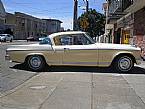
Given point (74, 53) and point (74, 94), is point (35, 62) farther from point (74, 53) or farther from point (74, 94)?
point (74, 94)

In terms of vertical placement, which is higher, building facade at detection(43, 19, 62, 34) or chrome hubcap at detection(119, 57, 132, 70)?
building facade at detection(43, 19, 62, 34)

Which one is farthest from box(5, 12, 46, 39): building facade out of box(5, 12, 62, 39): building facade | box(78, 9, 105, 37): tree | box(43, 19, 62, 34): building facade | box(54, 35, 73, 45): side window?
box(54, 35, 73, 45): side window

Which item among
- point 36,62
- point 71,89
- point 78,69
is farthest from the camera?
point 78,69

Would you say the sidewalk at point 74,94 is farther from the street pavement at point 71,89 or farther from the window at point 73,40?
the window at point 73,40

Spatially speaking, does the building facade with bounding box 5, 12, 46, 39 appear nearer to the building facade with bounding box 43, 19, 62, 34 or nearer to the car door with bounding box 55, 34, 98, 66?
the building facade with bounding box 43, 19, 62, 34

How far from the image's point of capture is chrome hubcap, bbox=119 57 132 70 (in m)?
13.6

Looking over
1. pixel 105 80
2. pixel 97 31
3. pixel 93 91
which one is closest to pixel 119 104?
pixel 93 91

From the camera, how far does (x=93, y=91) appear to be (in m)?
9.43

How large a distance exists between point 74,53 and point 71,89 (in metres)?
4.05

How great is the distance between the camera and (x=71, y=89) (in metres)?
9.66

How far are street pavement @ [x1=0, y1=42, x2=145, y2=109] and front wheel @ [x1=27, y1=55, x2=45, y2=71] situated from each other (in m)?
0.28

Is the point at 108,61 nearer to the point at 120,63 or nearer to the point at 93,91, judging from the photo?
the point at 120,63

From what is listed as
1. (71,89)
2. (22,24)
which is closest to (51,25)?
(22,24)

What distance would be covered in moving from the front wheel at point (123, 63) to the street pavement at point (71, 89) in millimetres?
300
